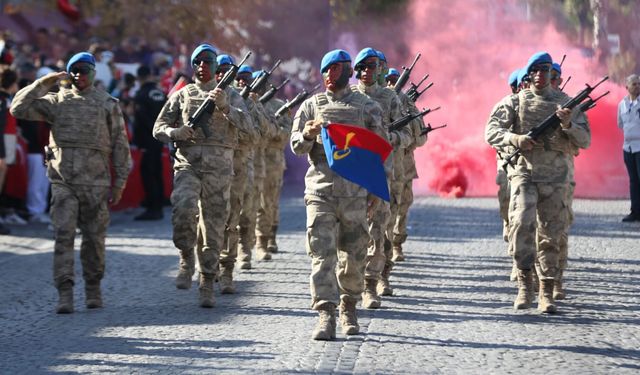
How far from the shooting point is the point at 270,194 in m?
16.3

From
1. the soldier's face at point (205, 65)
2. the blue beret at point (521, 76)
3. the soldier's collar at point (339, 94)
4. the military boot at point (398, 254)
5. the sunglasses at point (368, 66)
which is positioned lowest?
the military boot at point (398, 254)

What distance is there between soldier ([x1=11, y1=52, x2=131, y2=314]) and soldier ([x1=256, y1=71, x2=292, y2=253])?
413cm

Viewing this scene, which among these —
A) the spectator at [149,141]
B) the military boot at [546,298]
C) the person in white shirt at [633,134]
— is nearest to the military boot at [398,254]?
the military boot at [546,298]

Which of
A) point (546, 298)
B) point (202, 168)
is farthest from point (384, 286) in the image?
point (202, 168)

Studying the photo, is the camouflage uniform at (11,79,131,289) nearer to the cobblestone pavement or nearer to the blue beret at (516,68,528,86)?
the cobblestone pavement

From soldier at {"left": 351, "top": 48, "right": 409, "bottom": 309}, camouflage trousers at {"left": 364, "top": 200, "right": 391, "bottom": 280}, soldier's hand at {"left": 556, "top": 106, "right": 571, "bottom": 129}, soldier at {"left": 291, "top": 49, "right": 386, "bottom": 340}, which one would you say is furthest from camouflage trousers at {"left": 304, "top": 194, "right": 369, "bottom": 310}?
soldier's hand at {"left": 556, "top": 106, "right": 571, "bottom": 129}

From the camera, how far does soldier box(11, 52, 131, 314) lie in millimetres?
11484

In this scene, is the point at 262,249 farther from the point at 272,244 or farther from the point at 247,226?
the point at 247,226

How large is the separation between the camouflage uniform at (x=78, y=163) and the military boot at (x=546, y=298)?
3.58 metres

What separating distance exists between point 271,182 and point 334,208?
20.2 ft

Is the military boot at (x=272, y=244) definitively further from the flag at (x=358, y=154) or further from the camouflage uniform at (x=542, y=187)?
the flag at (x=358, y=154)

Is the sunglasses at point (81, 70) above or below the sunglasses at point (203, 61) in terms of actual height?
below

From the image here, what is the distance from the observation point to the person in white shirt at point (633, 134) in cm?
2003

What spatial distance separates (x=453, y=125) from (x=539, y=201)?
54.3 ft
